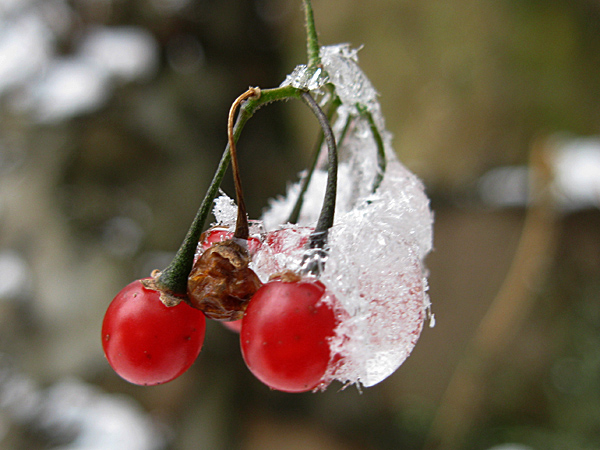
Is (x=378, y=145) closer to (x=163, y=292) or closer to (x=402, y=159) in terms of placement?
(x=163, y=292)

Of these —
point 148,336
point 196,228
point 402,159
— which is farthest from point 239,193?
point 402,159

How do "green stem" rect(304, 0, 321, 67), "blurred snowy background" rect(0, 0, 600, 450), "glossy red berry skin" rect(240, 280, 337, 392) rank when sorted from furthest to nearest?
"blurred snowy background" rect(0, 0, 600, 450) → "green stem" rect(304, 0, 321, 67) → "glossy red berry skin" rect(240, 280, 337, 392)

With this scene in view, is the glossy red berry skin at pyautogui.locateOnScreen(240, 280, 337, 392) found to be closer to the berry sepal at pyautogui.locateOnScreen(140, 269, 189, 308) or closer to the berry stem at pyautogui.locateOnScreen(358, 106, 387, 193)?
the berry sepal at pyautogui.locateOnScreen(140, 269, 189, 308)

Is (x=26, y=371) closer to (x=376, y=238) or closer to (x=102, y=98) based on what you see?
(x=102, y=98)

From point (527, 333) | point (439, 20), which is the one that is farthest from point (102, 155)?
point (527, 333)

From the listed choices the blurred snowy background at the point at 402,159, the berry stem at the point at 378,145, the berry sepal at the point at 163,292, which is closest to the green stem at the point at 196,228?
the berry sepal at the point at 163,292

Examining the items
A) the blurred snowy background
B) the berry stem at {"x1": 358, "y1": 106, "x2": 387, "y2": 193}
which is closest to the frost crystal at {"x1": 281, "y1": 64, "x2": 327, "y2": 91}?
the berry stem at {"x1": 358, "y1": 106, "x2": 387, "y2": 193}
